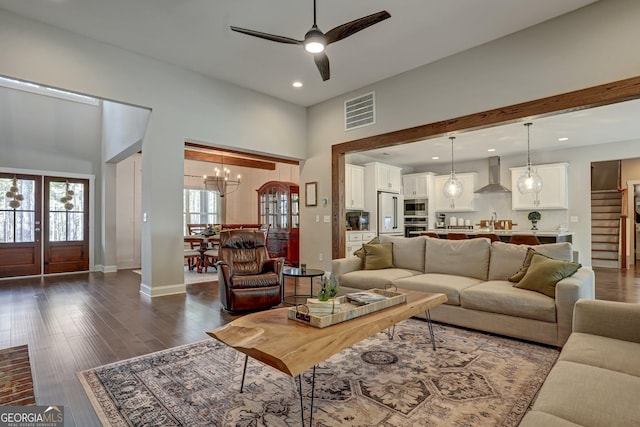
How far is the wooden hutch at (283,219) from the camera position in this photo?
809cm

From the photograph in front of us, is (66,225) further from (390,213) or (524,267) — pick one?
(524,267)

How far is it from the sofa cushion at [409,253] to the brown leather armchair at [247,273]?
1.64 metres

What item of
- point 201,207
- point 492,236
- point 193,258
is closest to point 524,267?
point 492,236

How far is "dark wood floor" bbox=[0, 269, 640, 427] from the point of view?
234 cm

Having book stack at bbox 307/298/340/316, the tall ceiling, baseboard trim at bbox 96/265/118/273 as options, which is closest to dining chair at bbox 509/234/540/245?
the tall ceiling

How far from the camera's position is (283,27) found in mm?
3969

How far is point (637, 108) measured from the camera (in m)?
5.18

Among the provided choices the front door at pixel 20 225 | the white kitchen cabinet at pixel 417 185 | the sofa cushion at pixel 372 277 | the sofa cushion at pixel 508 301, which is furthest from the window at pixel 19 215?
the white kitchen cabinet at pixel 417 185

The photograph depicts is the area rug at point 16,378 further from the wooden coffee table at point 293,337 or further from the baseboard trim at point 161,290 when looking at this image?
the baseboard trim at point 161,290

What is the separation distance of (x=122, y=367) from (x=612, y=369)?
3.09 m

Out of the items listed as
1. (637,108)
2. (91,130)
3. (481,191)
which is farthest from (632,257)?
(91,130)

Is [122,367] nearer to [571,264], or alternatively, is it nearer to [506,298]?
[506,298]

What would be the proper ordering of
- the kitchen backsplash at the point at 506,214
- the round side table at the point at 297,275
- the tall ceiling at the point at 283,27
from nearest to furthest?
1. the tall ceiling at the point at 283,27
2. the round side table at the point at 297,275
3. the kitchen backsplash at the point at 506,214

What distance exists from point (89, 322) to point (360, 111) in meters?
4.97
